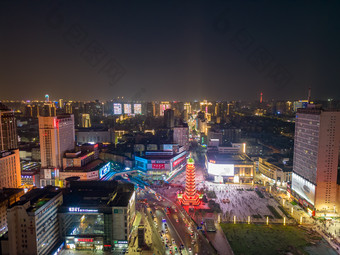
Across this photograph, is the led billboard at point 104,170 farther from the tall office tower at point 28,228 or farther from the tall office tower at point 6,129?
the tall office tower at point 28,228

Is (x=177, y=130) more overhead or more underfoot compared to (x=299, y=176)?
more overhead

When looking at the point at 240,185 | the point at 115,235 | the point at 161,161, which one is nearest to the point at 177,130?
the point at 161,161

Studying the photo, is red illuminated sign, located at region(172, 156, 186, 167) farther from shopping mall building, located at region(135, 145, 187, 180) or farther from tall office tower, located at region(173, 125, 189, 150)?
tall office tower, located at region(173, 125, 189, 150)

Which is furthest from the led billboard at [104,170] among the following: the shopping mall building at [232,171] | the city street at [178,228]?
the shopping mall building at [232,171]

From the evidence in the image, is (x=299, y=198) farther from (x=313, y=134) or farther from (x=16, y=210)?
(x=16, y=210)

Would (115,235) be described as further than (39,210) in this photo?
Yes

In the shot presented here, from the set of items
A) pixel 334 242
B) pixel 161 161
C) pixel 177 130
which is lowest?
pixel 334 242
